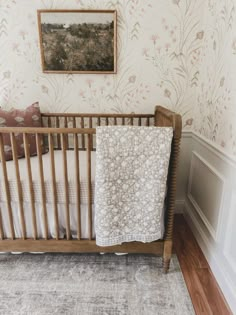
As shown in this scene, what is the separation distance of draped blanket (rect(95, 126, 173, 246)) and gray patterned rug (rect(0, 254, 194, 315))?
0.26 m

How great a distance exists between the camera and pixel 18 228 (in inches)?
60.4

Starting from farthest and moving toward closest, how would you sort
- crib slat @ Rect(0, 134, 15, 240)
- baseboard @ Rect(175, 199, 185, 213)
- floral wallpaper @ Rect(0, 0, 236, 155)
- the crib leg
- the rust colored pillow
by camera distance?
baseboard @ Rect(175, 199, 185, 213), floral wallpaper @ Rect(0, 0, 236, 155), the rust colored pillow, the crib leg, crib slat @ Rect(0, 134, 15, 240)

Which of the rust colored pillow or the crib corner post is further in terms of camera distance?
the rust colored pillow

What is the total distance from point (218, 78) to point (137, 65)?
2.16 ft

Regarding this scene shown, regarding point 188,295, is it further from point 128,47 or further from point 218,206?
point 128,47

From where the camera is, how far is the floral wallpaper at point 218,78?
1.41 m

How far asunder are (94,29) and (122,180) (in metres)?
1.23

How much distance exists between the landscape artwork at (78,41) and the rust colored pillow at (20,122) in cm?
37

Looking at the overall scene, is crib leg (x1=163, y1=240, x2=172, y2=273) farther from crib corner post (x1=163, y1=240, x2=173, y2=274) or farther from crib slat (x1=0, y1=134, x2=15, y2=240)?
crib slat (x1=0, y1=134, x2=15, y2=240)

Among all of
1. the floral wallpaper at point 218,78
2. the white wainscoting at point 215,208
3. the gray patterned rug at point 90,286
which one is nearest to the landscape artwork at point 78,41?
the floral wallpaper at point 218,78

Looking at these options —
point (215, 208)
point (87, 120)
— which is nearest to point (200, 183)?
point (215, 208)

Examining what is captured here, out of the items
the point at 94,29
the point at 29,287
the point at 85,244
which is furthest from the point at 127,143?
the point at 94,29

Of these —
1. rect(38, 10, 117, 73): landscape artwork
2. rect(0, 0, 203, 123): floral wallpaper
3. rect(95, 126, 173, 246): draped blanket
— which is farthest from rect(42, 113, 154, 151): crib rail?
rect(95, 126, 173, 246): draped blanket

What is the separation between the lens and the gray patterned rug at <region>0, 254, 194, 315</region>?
1.29 meters
